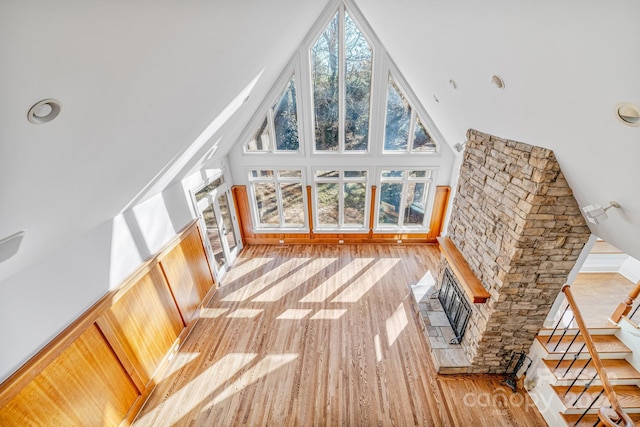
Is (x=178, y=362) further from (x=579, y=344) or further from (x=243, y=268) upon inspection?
(x=579, y=344)

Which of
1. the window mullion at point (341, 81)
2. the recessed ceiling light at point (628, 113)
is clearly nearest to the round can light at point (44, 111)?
the recessed ceiling light at point (628, 113)

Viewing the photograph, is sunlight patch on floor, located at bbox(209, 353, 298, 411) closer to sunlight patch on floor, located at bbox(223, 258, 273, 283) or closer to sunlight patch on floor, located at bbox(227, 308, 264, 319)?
sunlight patch on floor, located at bbox(227, 308, 264, 319)

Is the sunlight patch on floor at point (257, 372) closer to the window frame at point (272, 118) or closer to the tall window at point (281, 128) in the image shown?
the window frame at point (272, 118)

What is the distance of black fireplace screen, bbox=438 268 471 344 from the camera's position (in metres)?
3.97

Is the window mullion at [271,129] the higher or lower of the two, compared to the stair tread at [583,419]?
higher

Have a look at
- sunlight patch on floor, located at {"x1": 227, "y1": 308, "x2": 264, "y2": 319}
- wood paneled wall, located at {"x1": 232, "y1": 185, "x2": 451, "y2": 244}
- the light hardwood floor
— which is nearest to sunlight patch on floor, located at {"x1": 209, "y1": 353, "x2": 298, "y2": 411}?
the light hardwood floor

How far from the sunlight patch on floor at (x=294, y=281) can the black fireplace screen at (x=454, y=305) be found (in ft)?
8.09

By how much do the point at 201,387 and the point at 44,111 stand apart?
3829 mm

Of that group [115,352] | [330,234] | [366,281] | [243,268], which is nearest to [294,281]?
[243,268]

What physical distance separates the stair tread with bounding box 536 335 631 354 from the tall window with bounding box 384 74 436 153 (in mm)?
4045

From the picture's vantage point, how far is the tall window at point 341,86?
202 inches

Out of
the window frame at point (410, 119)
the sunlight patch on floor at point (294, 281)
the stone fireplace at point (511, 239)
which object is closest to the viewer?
the stone fireplace at point (511, 239)

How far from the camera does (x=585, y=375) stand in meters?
3.14

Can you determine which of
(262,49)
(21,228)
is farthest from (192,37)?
(21,228)
